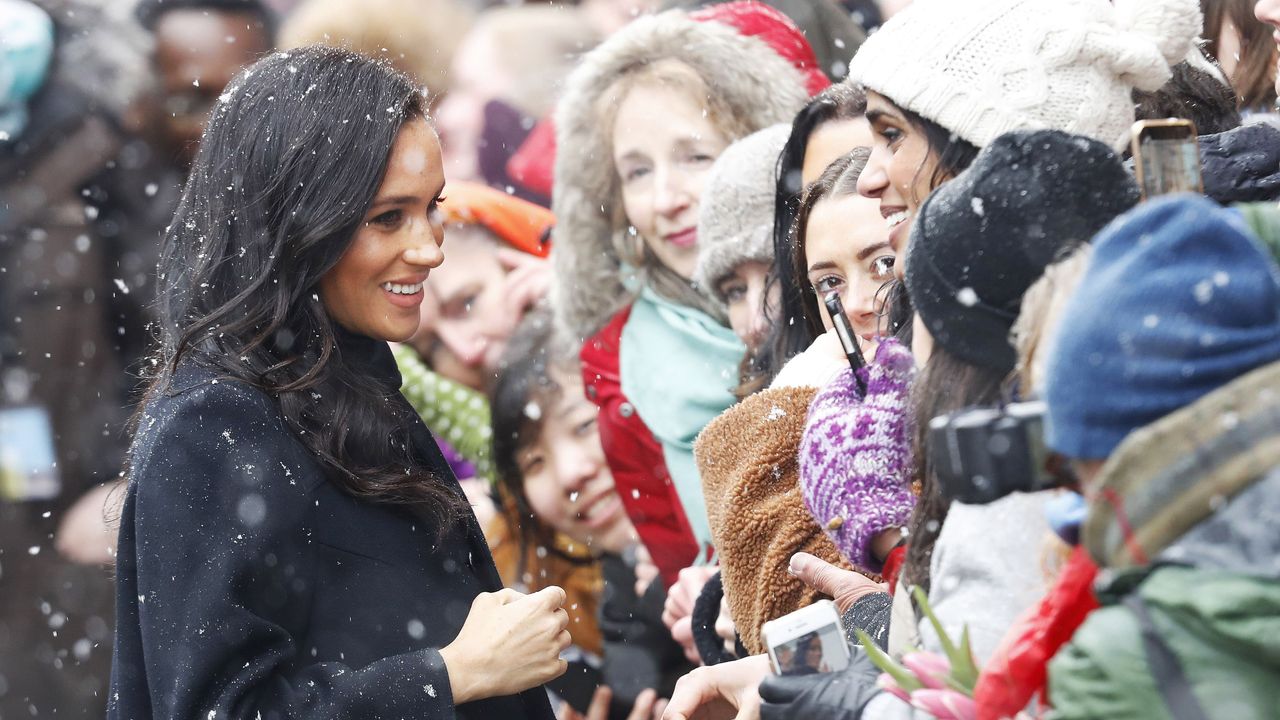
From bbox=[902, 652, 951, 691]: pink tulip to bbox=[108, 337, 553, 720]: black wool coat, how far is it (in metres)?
0.94

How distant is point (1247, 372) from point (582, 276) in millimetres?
3365

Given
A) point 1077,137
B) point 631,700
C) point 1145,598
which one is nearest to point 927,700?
point 1145,598

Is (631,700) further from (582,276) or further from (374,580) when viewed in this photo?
(374,580)

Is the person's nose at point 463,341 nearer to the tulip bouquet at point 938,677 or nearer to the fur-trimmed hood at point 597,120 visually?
the fur-trimmed hood at point 597,120

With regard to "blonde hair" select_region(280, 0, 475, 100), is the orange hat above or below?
below

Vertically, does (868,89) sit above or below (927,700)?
above

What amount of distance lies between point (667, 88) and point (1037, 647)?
310 centimetres

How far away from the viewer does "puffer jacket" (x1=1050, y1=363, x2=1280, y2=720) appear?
125 cm

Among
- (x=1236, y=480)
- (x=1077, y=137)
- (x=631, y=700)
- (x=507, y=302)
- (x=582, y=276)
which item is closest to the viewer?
(x=1236, y=480)

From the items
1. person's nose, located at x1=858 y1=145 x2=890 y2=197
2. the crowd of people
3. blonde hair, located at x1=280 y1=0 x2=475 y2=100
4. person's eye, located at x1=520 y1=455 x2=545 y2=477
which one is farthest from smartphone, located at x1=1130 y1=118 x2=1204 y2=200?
blonde hair, located at x1=280 y1=0 x2=475 y2=100

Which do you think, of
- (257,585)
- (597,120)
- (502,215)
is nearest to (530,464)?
(502,215)

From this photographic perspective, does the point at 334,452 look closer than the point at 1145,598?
No

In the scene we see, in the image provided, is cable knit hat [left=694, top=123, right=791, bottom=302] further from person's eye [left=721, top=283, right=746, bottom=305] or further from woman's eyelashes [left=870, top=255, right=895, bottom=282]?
woman's eyelashes [left=870, top=255, right=895, bottom=282]

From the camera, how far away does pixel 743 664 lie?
2355 mm
